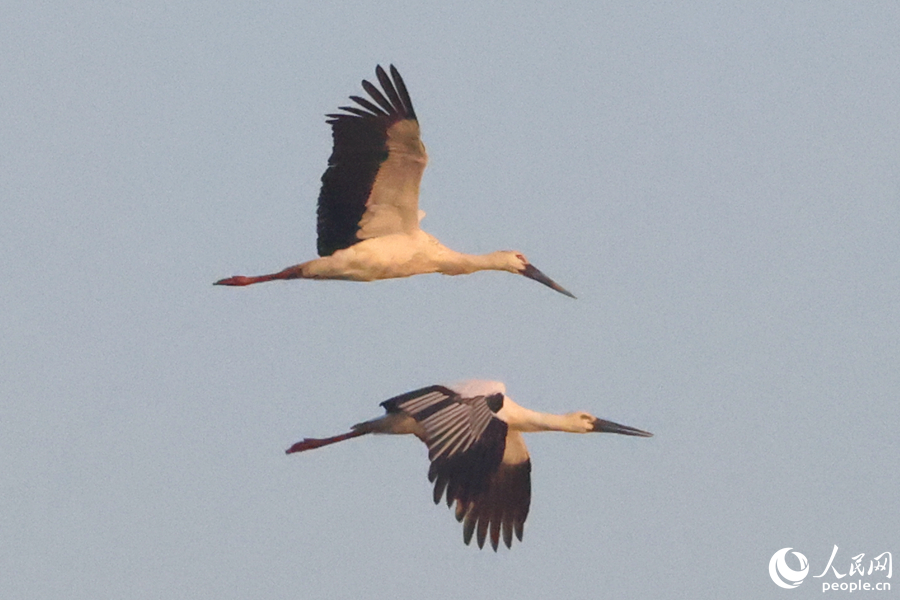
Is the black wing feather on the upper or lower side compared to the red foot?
upper

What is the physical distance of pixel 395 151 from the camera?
733 inches

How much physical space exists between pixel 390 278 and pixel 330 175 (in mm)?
1004

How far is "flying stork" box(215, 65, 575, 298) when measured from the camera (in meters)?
18.5

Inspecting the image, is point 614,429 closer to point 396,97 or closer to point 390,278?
point 390,278

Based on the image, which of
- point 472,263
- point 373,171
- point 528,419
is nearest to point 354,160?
point 373,171

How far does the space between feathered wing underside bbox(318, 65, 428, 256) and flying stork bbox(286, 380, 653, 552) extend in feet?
4.81

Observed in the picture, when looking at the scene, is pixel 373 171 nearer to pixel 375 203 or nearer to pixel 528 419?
pixel 375 203

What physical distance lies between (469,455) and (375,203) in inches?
95.9

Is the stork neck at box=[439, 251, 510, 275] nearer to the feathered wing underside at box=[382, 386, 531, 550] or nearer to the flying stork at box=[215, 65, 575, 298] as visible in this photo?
the flying stork at box=[215, 65, 575, 298]

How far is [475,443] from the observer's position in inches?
691

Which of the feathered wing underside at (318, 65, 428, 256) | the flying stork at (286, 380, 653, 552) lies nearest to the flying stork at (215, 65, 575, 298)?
the feathered wing underside at (318, 65, 428, 256)

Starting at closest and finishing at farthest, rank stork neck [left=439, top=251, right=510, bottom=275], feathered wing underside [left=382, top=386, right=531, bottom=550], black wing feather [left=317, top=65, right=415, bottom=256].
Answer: feathered wing underside [left=382, top=386, right=531, bottom=550], black wing feather [left=317, top=65, right=415, bottom=256], stork neck [left=439, top=251, right=510, bottom=275]

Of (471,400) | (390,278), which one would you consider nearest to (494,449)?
(471,400)

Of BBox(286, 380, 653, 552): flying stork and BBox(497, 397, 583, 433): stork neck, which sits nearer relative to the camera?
BBox(286, 380, 653, 552): flying stork
